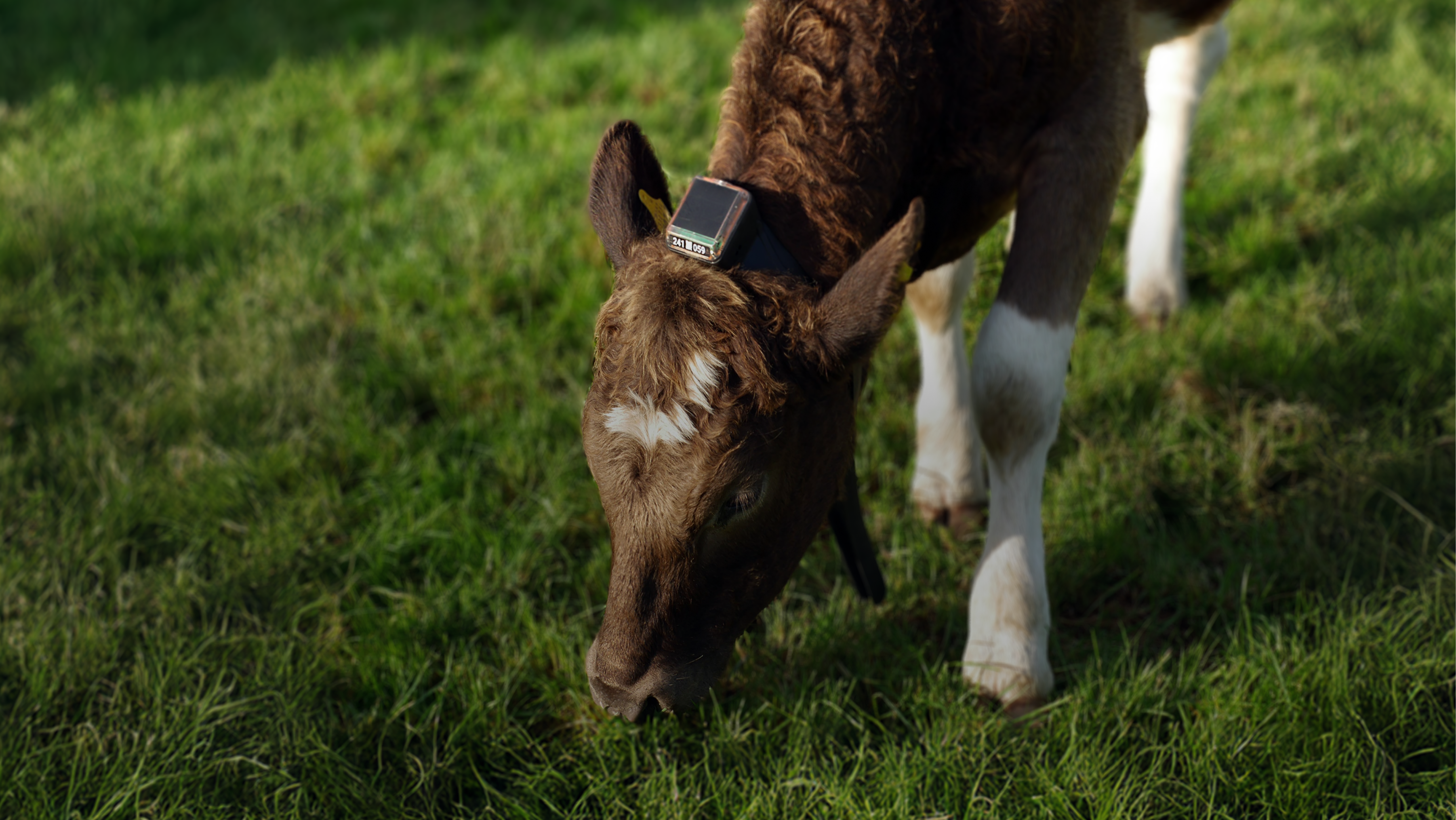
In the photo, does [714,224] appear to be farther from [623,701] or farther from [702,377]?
[623,701]

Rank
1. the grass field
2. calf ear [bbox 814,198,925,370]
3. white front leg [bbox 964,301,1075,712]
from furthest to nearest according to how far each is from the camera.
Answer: white front leg [bbox 964,301,1075,712] → the grass field → calf ear [bbox 814,198,925,370]

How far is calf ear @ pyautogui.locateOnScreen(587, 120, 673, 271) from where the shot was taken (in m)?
2.41

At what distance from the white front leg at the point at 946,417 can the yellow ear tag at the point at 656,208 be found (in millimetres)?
1385

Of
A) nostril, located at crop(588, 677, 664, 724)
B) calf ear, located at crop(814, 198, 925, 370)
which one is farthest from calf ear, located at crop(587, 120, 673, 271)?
nostril, located at crop(588, 677, 664, 724)

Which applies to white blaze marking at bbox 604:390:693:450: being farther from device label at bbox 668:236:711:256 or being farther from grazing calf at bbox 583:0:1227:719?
device label at bbox 668:236:711:256

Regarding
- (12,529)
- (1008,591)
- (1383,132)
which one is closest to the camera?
(1008,591)

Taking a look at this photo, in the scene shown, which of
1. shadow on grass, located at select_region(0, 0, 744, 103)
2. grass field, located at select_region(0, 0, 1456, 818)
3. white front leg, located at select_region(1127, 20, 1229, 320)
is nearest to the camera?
grass field, located at select_region(0, 0, 1456, 818)

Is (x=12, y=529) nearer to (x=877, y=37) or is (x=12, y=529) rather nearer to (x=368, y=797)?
(x=368, y=797)

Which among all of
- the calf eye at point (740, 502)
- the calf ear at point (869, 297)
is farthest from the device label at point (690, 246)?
the calf eye at point (740, 502)

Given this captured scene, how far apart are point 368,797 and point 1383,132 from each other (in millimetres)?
5552

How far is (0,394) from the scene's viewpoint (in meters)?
4.23

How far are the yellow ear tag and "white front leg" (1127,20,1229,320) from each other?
277 centimetres

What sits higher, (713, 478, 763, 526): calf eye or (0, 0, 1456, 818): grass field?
(713, 478, 763, 526): calf eye

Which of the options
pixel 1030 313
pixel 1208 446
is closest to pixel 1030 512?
pixel 1030 313
